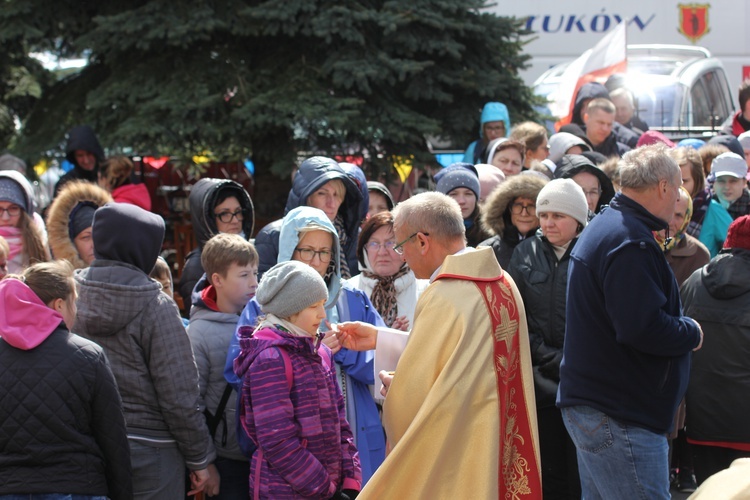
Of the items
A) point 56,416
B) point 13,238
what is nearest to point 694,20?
point 13,238

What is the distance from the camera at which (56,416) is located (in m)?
3.91

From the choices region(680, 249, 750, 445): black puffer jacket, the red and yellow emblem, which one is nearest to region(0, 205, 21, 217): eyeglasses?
region(680, 249, 750, 445): black puffer jacket

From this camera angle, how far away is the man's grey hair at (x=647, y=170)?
436cm

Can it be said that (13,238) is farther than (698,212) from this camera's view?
No

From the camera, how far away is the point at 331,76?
30.4ft

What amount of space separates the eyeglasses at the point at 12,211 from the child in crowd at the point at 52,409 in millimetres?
2531

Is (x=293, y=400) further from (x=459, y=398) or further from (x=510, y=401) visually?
(x=510, y=401)

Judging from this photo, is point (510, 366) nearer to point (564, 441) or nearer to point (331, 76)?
point (564, 441)

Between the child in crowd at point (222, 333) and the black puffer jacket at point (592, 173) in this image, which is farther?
the black puffer jacket at point (592, 173)

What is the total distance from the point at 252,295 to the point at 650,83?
1104 centimetres

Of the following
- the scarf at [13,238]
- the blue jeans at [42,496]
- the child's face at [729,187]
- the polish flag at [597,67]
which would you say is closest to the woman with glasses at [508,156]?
the child's face at [729,187]

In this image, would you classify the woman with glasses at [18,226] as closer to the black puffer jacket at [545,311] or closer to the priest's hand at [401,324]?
the priest's hand at [401,324]

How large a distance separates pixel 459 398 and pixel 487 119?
5.80m

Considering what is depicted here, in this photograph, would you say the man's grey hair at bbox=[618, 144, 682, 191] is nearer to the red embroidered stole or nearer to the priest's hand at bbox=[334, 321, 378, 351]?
the red embroidered stole
